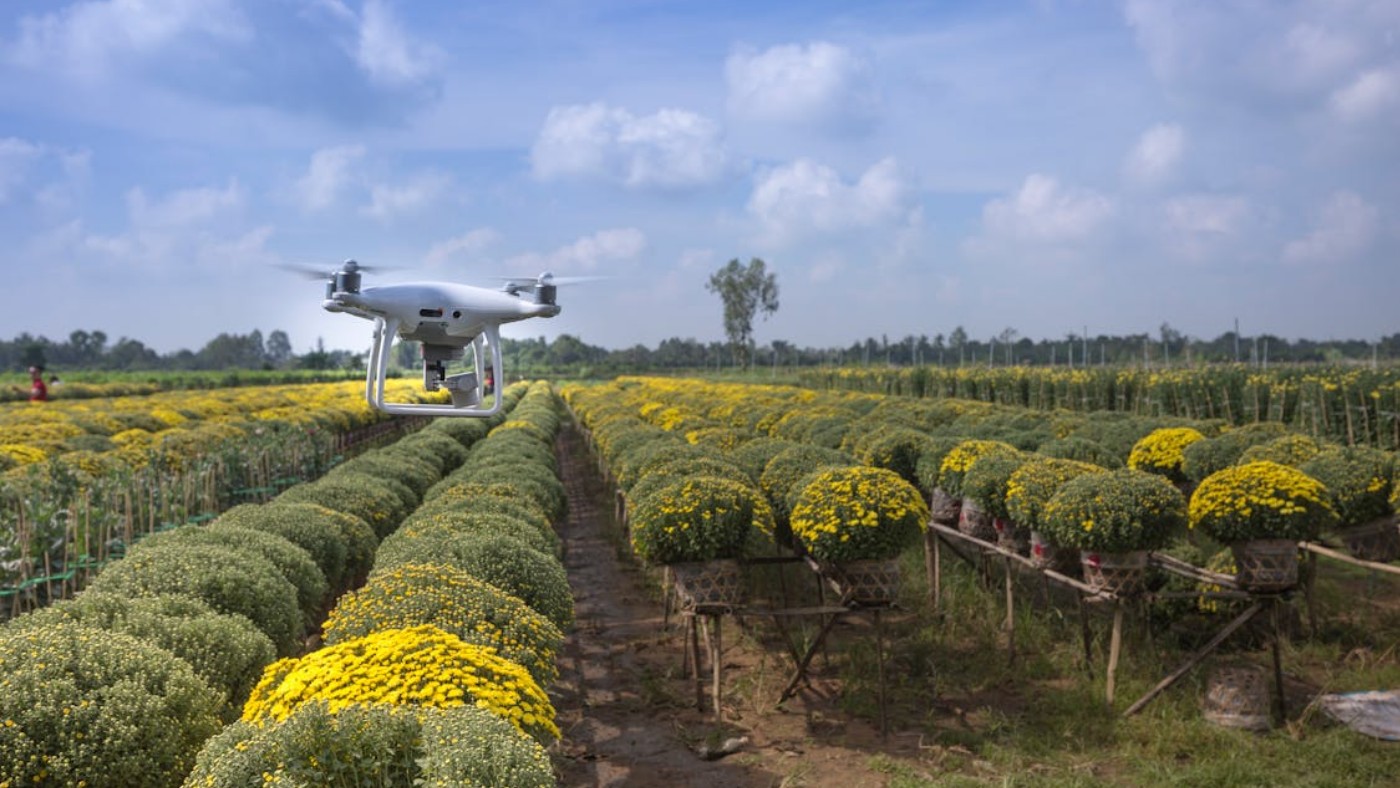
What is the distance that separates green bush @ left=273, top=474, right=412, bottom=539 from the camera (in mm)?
12133

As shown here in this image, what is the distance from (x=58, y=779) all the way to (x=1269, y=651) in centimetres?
1111

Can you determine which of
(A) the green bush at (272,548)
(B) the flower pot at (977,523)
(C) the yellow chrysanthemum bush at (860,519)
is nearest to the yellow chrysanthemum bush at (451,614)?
(A) the green bush at (272,548)

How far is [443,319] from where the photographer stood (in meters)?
3.06

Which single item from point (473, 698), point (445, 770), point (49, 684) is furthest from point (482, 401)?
point (49, 684)

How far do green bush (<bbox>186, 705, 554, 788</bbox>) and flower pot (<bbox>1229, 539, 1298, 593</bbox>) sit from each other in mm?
7906

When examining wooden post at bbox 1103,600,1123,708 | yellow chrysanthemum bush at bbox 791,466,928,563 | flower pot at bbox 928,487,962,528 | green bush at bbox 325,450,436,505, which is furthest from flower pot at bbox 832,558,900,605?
green bush at bbox 325,450,436,505

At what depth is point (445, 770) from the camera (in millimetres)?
3150

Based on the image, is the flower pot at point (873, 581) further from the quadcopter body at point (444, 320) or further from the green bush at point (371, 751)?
the quadcopter body at point (444, 320)

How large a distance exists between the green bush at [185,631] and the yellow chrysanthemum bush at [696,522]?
380cm

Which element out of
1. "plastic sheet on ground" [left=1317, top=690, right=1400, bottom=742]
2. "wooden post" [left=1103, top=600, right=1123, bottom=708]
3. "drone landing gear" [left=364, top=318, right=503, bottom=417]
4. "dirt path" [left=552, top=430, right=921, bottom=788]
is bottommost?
"dirt path" [left=552, top=430, right=921, bottom=788]

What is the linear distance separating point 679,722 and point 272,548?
4.11 m

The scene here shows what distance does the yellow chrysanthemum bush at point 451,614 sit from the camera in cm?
594

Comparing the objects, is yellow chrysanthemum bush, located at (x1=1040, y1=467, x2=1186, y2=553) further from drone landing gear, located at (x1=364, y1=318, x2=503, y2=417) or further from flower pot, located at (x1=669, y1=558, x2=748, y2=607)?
drone landing gear, located at (x1=364, y1=318, x2=503, y2=417)

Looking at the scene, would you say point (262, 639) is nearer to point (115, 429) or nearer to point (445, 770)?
point (445, 770)
